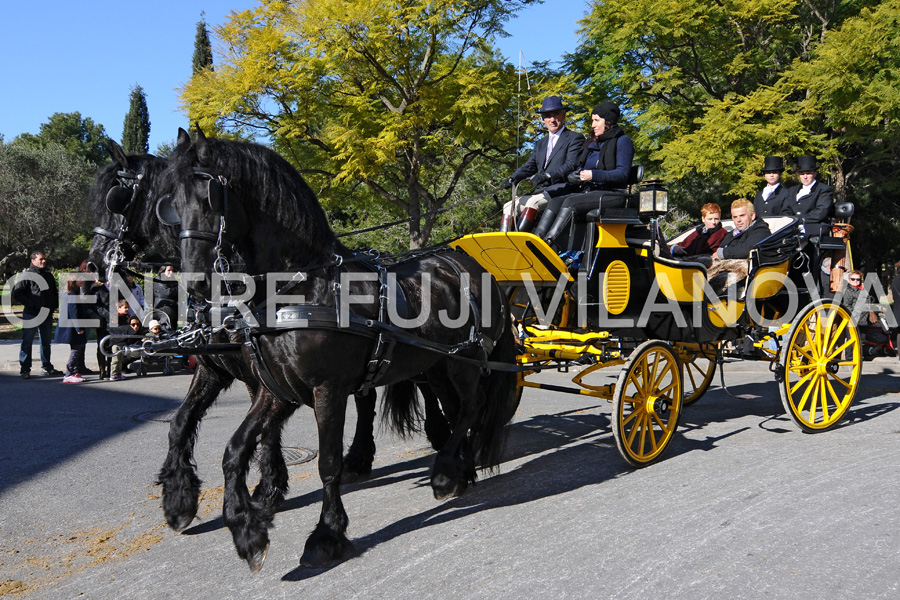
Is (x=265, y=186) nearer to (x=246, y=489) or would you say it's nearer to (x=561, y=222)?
(x=246, y=489)

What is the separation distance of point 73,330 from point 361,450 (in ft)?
22.6

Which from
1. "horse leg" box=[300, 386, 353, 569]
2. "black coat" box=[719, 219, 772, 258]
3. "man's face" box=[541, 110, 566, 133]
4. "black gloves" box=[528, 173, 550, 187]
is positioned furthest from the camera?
"black coat" box=[719, 219, 772, 258]

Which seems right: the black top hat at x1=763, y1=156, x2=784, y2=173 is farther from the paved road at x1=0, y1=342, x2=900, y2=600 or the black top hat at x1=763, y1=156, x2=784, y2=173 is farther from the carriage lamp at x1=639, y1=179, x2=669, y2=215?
the carriage lamp at x1=639, y1=179, x2=669, y2=215

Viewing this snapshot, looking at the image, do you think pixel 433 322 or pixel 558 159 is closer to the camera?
pixel 433 322

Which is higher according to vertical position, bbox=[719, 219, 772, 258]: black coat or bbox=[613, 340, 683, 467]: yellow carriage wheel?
bbox=[719, 219, 772, 258]: black coat

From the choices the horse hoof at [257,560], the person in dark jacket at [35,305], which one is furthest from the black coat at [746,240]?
the person in dark jacket at [35,305]

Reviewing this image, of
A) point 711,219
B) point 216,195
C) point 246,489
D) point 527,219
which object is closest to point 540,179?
point 527,219

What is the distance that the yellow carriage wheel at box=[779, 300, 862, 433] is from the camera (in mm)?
6371

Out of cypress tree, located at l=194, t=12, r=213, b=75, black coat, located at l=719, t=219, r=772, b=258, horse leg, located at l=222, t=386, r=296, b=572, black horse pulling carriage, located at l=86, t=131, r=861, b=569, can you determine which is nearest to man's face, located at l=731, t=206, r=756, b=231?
black coat, located at l=719, t=219, r=772, b=258

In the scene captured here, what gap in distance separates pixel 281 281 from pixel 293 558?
1426 millimetres

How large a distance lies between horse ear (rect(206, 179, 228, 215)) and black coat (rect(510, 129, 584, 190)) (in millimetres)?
2866

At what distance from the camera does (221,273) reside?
11.9ft

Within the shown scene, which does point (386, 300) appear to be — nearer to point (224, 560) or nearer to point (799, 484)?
point (224, 560)

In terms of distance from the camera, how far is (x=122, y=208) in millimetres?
4684
